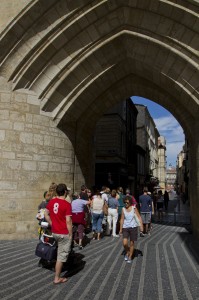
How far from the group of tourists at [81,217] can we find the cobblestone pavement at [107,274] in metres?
0.37

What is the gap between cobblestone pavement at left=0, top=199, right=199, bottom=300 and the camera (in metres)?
4.43

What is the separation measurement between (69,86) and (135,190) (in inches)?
929

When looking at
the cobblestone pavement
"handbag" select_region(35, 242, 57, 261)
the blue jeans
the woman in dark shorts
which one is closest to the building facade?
the blue jeans

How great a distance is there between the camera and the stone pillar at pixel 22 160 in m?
8.95

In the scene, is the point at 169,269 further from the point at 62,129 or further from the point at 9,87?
the point at 9,87

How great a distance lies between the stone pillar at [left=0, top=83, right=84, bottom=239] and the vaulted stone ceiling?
1.55 ft

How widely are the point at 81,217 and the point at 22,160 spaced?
2755 mm

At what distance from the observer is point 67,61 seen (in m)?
9.56

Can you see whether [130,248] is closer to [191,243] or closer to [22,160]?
[191,243]

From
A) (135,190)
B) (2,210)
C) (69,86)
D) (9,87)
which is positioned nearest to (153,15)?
(69,86)

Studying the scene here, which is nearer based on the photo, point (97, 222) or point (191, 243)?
point (191, 243)

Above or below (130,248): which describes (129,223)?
above

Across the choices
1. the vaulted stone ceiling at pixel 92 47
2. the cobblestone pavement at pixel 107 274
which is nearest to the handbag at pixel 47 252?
the cobblestone pavement at pixel 107 274

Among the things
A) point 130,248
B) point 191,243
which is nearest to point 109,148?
point 191,243
